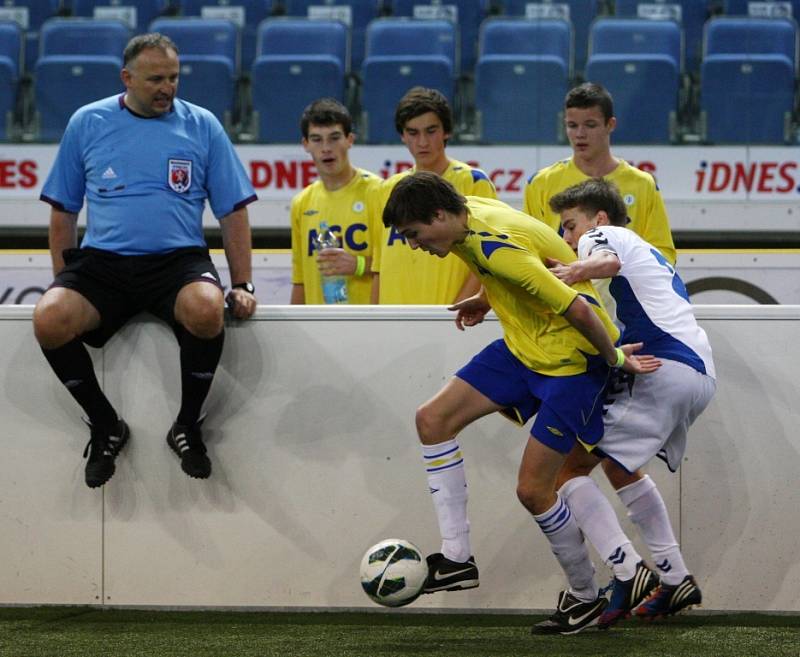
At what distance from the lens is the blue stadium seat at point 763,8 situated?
7395 mm

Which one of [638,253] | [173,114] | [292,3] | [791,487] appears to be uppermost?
[292,3]

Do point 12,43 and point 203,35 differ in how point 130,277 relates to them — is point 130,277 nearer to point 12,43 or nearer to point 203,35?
point 203,35

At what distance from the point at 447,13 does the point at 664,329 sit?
5.09 meters

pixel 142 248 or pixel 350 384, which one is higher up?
pixel 142 248

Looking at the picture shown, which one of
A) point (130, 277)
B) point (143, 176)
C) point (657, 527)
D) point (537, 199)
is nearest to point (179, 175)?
point (143, 176)

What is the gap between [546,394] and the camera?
3.45 meters

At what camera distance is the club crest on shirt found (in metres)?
4.04

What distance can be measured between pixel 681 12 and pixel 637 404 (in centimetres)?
512

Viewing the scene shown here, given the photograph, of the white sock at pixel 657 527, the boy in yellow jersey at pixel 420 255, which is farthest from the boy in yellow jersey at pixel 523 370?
the boy in yellow jersey at pixel 420 255

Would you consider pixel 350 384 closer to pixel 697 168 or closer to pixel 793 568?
pixel 793 568

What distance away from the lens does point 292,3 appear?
8555 mm

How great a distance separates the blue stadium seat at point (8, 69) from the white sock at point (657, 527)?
481 cm

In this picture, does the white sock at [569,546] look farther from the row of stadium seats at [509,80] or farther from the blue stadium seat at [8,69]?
the blue stadium seat at [8,69]

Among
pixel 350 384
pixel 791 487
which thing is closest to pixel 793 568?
pixel 791 487
